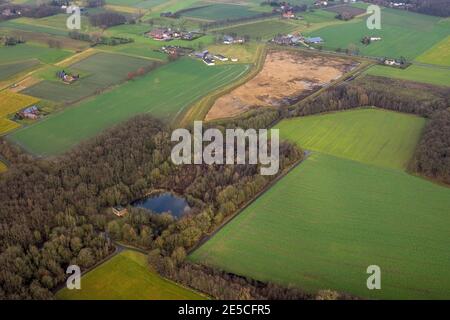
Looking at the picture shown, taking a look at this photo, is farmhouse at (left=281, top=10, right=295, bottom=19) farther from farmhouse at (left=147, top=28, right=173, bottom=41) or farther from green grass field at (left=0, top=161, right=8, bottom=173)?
green grass field at (left=0, top=161, right=8, bottom=173)

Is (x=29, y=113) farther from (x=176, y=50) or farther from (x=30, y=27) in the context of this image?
(x=30, y=27)

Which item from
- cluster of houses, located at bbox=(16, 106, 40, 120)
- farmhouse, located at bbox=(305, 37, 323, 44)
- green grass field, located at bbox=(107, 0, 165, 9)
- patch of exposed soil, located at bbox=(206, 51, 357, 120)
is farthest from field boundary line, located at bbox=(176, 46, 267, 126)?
green grass field, located at bbox=(107, 0, 165, 9)

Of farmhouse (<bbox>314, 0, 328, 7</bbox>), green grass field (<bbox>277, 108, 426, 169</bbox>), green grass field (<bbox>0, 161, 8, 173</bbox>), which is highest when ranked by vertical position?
farmhouse (<bbox>314, 0, 328, 7</bbox>)

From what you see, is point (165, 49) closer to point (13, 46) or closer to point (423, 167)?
point (13, 46)

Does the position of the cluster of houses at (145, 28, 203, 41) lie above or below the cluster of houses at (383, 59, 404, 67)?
above

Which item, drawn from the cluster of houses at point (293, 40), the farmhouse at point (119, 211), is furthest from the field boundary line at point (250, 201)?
the cluster of houses at point (293, 40)

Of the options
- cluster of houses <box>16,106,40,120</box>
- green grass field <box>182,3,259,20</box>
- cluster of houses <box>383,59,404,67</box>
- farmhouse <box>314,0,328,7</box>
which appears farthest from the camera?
farmhouse <box>314,0,328,7</box>

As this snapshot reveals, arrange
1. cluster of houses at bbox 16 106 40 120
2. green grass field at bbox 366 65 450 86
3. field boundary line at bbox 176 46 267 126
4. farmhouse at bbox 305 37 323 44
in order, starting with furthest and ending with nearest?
farmhouse at bbox 305 37 323 44 < green grass field at bbox 366 65 450 86 < field boundary line at bbox 176 46 267 126 < cluster of houses at bbox 16 106 40 120
